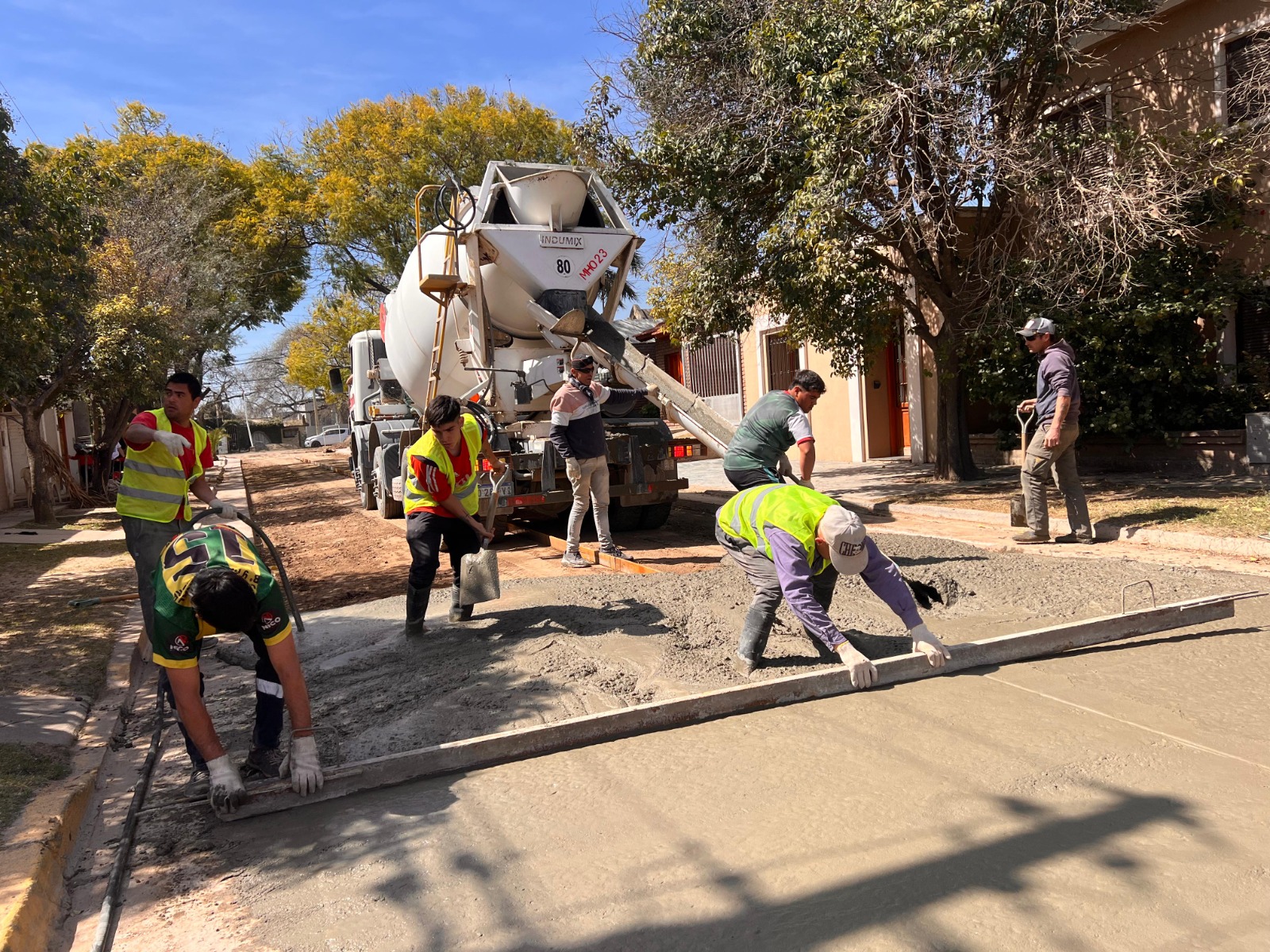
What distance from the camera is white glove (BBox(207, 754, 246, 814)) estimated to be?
3369mm

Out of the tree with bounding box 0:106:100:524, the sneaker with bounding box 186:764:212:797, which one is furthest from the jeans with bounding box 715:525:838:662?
the tree with bounding box 0:106:100:524

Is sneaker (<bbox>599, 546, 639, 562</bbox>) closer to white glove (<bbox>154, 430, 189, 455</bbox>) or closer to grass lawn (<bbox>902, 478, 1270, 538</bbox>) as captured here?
white glove (<bbox>154, 430, 189, 455</bbox>)

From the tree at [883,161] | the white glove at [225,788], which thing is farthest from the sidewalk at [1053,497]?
the white glove at [225,788]

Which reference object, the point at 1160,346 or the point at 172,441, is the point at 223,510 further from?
the point at 1160,346

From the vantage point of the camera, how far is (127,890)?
305cm

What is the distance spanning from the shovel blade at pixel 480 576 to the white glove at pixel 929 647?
2.55m

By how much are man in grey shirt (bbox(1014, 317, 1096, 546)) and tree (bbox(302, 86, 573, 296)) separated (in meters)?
18.9

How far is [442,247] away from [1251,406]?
961 cm

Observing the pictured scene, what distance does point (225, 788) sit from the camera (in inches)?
133

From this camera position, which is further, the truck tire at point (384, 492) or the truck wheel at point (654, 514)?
the truck tire at point (384, 492)

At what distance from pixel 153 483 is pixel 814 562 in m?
3.58

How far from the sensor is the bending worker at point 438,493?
18.1ft

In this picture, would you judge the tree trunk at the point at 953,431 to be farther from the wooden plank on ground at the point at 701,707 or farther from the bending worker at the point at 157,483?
the bending worker at the point at 157,483

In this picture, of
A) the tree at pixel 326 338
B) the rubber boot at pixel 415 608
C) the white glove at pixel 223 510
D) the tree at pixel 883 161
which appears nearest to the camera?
the white glove at pixel 223 510
